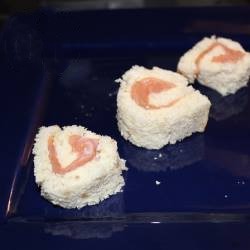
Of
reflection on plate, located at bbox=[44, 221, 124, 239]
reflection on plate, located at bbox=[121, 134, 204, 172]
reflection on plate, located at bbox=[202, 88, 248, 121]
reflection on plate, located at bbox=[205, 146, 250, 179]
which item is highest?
reflection on plate, located at bbox=[202, 88, 248, 121]

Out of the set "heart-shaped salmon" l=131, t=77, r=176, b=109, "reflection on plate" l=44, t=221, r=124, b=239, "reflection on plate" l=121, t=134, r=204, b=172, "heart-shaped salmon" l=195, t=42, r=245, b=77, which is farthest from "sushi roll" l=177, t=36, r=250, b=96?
"reflection on plate" l=44, t=221, r=124, b=239

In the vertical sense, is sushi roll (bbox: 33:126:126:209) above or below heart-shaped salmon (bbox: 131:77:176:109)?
below

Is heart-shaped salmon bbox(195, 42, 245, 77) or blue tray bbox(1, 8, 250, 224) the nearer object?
blue tray bbox(1, 8, 250, 224)

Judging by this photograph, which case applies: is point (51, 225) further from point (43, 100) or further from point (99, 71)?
point (99, 71)

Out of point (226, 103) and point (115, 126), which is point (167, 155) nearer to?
point (115, 126)

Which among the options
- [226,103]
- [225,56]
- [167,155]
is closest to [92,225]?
[167,155]

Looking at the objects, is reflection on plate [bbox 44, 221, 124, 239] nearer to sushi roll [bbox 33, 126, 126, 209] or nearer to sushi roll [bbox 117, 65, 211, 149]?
sushi roll [bbox 33, 126, 126, 209]

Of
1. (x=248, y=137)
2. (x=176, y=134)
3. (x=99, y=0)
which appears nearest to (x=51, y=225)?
(x=176, y=134)
